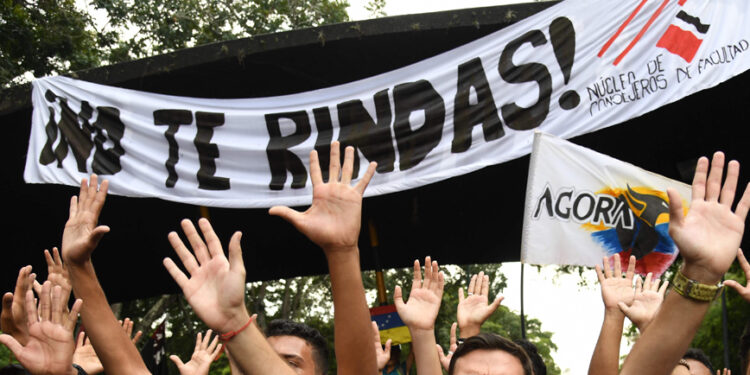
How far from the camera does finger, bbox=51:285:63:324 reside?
292cm

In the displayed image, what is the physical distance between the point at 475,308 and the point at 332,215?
140 cm

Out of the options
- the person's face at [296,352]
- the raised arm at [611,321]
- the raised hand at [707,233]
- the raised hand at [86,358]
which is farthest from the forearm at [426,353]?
the raised hand at [86,358]

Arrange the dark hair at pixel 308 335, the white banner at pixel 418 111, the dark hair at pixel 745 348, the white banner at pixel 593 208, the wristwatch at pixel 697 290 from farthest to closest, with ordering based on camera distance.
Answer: the white banner at pixel 418 111, the white banner at pixel 593 208, the dark hair at pixel 308 335, the dark hair at pixel 745 348, the wristwatch at pixel 697 290

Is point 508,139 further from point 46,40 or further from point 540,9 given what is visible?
point 46,40

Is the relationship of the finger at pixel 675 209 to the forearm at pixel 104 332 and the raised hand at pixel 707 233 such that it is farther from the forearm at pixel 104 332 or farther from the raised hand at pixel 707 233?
the forearm at pixel 104 332

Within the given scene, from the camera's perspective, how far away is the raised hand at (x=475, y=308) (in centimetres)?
348

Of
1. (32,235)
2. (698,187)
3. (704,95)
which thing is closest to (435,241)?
(704,95)

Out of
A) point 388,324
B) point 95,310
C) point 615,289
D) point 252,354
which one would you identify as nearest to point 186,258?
point 252,354

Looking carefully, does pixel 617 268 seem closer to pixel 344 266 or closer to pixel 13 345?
pixel 344 266

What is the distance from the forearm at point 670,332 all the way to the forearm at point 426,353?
1041 mm

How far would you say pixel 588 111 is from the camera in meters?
5.21

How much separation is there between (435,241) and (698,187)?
6.69 meters

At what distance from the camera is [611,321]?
3109 mm

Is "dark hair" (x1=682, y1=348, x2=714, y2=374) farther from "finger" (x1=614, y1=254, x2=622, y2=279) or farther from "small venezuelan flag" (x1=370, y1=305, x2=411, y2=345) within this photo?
"small venezuelan flag" (x1=370, y1=305, x2=411, y2=345)
